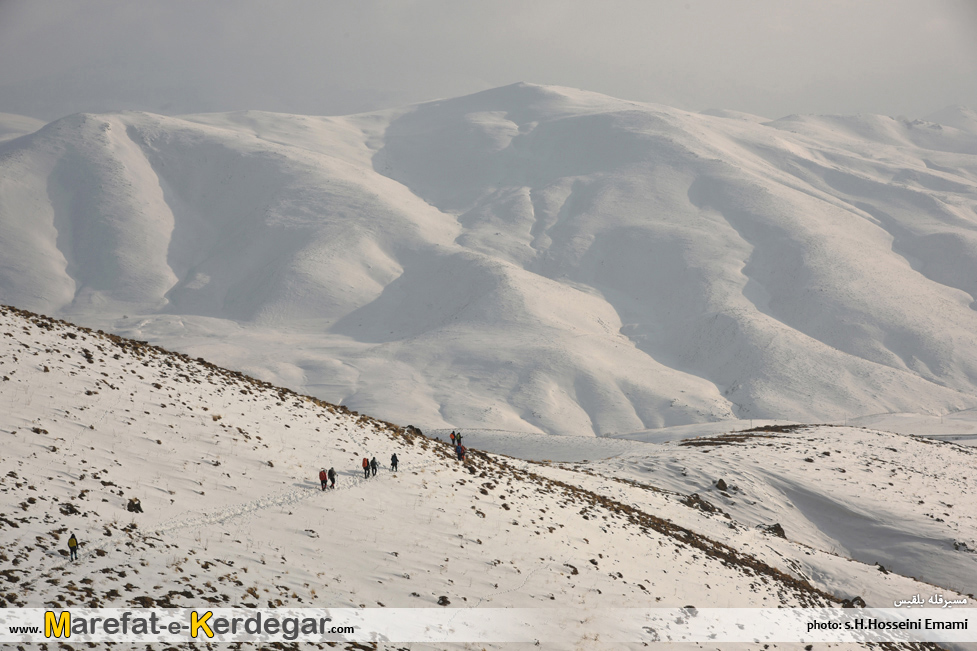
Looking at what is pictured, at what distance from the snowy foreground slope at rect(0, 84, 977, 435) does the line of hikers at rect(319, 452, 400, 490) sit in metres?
69.6

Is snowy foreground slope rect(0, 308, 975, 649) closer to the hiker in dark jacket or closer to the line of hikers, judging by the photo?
the hiker in dark jacket

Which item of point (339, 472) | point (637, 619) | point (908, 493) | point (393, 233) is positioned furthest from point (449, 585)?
point (393, 233)

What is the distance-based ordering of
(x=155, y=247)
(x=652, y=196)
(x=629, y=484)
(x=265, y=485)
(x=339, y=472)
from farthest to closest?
(x=652, y=196) → (x=155, y=247) → (x=629, y=484) → (x=339, y=472) → (x=265, y=485)

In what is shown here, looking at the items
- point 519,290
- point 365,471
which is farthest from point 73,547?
point 519,290

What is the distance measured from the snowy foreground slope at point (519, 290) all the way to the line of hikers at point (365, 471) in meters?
69.6

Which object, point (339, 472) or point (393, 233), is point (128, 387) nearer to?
point (339, 472)

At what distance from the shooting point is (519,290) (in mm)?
146375

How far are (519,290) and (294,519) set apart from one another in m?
128

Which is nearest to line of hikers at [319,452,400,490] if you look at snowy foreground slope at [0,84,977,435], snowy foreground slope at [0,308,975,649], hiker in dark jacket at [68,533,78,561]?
snowy foreground slope at [0,308,975,649]

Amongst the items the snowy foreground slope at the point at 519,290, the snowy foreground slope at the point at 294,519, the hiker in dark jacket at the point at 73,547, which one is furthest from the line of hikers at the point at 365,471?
the snowy foreground slope at the point at 519,290

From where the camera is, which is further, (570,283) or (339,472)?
(570,283)

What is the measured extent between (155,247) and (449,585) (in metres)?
185

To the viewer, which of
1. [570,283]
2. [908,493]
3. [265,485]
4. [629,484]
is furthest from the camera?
[570,283]

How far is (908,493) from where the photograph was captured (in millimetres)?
38031
